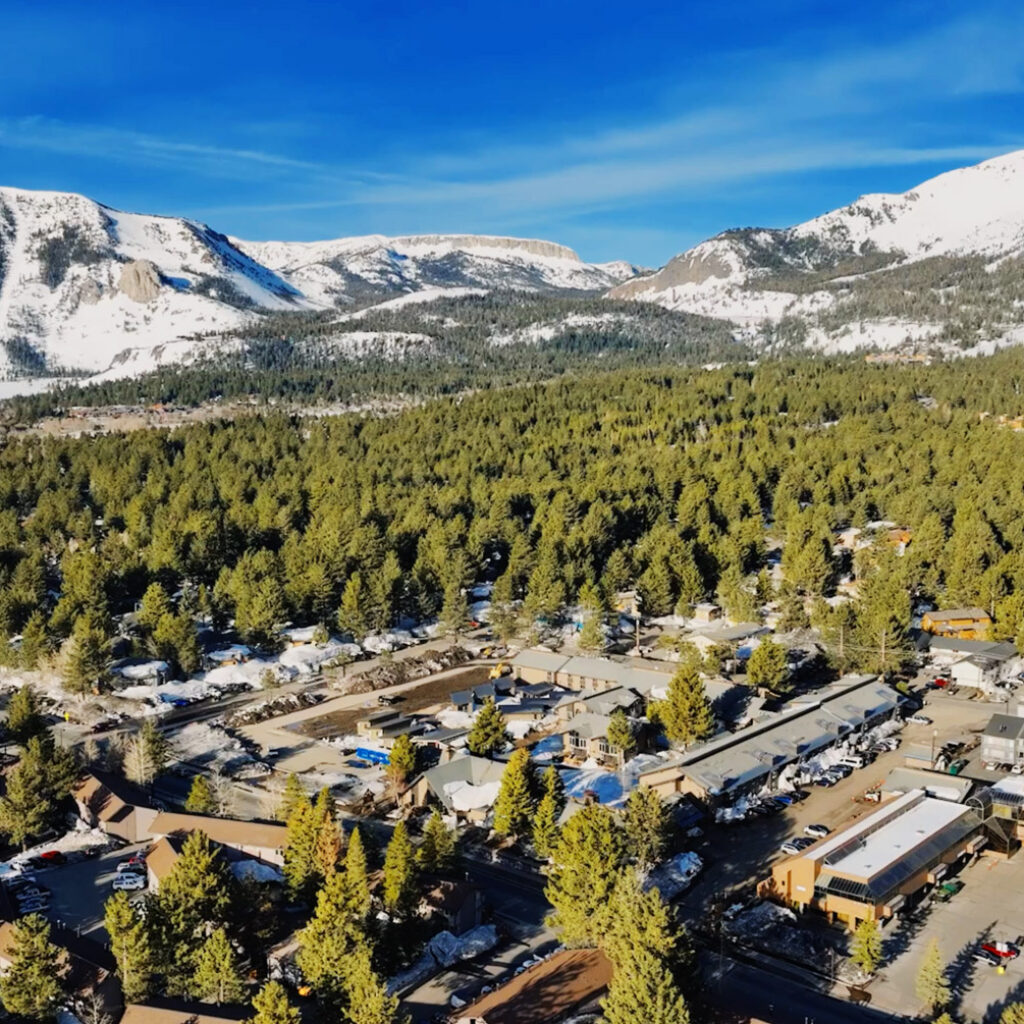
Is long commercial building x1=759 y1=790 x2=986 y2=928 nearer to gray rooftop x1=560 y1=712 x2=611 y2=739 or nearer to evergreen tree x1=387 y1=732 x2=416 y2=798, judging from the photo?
gray rooftop x1=560 y1=712 x2=611 y2=739

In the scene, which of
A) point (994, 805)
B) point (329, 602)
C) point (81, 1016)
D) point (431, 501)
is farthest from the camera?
point (431, 501)

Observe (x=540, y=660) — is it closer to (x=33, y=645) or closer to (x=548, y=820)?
(x=548, y=820)

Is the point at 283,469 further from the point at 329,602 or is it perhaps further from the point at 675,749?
the point at 675,749

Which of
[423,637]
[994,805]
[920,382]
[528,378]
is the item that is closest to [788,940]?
[994,805]

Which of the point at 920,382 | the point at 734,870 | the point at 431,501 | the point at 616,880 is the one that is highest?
the point at 920,382

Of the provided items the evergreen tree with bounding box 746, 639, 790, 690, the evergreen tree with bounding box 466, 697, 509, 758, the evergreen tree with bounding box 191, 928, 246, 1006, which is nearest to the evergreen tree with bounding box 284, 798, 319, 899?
the evergreen tree with bounding box 191, 928, 246, 1006

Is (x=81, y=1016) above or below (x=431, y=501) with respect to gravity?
below
